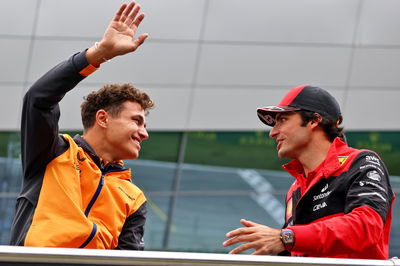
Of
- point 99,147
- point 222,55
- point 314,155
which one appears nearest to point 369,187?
point 314,155

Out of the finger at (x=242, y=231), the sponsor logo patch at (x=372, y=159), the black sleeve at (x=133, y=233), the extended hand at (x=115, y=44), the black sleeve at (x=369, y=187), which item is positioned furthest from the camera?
the black sleeve at (x=133, y=233)

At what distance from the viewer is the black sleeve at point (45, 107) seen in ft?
12.2

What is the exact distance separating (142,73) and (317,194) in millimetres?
9417

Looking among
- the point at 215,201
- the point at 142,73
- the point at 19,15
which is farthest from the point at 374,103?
the point at 19,15

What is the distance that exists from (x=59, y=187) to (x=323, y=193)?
137cm

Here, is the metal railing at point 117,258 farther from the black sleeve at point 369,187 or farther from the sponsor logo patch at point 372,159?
the sponsor logo patch at point 372,159

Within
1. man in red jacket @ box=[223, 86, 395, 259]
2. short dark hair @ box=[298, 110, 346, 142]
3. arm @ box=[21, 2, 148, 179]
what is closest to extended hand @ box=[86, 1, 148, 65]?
arm @ box=[21, 2, 148, 179]

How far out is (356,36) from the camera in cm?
1313

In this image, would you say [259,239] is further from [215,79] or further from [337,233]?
[215,79]

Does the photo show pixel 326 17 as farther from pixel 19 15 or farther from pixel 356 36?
pixel 19 15

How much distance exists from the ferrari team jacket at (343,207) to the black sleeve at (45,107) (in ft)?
4.31

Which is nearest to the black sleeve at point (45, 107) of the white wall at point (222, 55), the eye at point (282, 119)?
the eye at point (282, 119)

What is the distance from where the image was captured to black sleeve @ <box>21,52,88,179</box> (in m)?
3.72

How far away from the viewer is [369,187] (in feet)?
11.9
